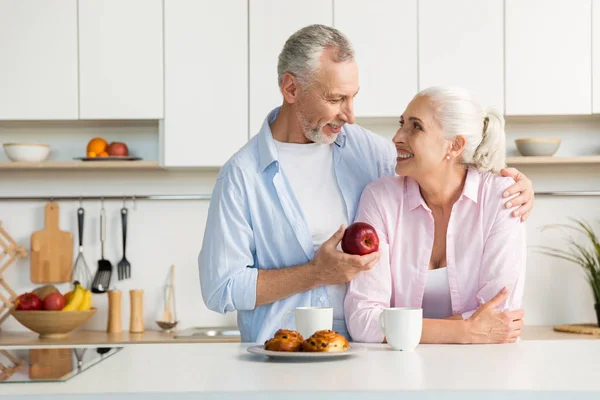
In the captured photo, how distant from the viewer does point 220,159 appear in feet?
11.4

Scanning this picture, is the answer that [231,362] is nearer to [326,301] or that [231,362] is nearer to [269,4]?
[326,301]

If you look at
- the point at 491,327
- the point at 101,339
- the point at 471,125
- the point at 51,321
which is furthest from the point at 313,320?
the point at 51,321

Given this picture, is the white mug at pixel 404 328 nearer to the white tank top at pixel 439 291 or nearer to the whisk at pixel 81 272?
the white tank top at pixel 439 291

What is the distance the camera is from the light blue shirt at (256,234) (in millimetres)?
2096

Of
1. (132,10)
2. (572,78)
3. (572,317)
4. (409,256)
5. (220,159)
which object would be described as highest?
(132,10)

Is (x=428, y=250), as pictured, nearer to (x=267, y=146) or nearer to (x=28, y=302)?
(x=267, y=146)

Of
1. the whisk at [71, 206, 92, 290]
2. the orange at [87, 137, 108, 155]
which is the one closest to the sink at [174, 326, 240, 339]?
the whisk at [71, 206, 92, 290]

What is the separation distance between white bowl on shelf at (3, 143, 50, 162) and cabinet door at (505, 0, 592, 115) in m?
2.01

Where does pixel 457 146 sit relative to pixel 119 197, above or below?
above

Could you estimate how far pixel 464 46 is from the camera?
3.48m

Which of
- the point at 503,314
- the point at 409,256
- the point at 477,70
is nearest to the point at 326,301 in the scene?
the point at 409,256

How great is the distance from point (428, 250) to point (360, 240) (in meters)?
0.24

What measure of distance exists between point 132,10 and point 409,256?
198 cm

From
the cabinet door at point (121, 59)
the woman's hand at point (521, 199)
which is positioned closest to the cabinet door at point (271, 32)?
the cabinet door at point (121, 59)
